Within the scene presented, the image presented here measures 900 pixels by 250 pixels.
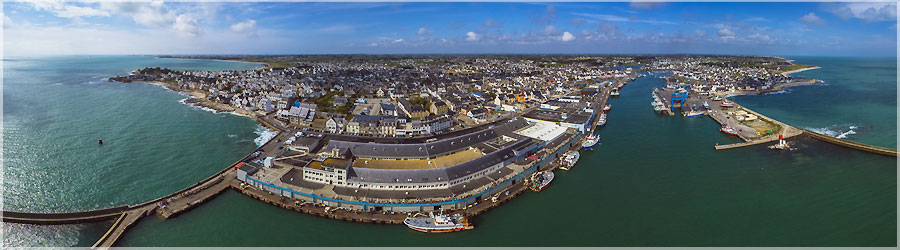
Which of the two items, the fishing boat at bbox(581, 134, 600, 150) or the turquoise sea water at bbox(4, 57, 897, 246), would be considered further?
the fishing boat at bbox(581, 134, 600, 150)

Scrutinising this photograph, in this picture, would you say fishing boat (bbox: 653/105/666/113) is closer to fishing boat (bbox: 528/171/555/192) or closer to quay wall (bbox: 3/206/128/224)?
fishing boat (bbox: 528/171/555/192)

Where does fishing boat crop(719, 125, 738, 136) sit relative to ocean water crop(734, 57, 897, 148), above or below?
below

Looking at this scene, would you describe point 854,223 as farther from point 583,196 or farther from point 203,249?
point 203,249

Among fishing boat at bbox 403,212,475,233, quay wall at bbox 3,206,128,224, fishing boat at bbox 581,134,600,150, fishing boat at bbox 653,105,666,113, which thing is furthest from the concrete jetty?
quay wall at bbox 3,206,128,224

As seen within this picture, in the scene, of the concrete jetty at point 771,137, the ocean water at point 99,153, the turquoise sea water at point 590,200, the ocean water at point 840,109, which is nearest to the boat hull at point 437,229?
the turquoise sea water at point 590,200

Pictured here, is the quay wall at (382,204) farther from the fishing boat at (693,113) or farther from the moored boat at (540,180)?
the fishing boat at (693,113)

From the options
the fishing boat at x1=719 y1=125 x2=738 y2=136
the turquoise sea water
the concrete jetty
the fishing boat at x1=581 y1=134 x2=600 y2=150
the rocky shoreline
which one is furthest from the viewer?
the rocky shoreline

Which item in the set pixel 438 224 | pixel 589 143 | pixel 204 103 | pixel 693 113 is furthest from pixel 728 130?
pixel 204 103

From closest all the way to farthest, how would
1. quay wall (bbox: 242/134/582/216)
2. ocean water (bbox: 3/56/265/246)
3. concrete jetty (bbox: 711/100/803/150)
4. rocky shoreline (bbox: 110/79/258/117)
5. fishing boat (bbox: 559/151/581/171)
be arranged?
quay wall (bbox: 242/134/582/216) < ocean water (bbox: 3/56/265/246) < fishing boat (bbox: 559/151/581/171) < concrete jetty (bbox: 711/100/803/150) < rocky shoreline (bbox: 110/79/258/117)
